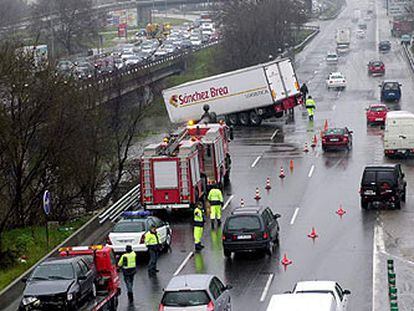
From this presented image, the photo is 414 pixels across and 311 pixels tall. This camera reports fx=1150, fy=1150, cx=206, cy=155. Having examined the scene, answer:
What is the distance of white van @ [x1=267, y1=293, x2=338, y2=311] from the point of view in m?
21.8

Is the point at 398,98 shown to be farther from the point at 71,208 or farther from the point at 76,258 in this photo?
the point at 76,258

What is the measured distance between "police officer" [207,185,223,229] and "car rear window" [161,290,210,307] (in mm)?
14082

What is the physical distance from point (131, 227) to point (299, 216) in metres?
8.62

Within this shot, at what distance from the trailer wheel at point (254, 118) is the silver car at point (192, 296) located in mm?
45977

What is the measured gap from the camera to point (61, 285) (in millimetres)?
26141

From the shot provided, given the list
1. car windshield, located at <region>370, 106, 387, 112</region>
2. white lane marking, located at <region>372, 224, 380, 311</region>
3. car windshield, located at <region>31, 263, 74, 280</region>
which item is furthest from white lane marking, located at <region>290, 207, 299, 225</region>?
car windshield, located at <region>370, 106, 387, 112</region>

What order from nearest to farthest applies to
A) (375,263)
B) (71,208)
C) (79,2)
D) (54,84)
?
(375,263), (54,84), (71,208), (79,2)

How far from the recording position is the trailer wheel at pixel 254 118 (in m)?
70.6

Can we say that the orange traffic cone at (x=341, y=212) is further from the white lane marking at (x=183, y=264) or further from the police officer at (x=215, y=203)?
the white lane marking at (x=183, y=264)

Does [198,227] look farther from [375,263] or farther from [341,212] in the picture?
[341,212]

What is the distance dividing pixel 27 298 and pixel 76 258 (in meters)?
1.98

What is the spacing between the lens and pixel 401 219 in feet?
129

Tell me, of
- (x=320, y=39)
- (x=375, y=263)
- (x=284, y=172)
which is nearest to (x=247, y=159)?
(x=284, y=172)

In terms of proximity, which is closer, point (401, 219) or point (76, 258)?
point (76, 258)
